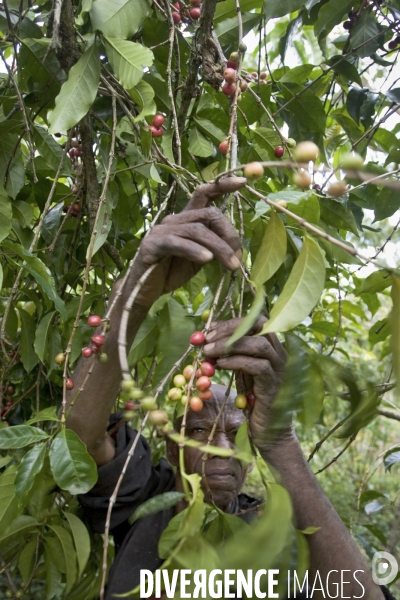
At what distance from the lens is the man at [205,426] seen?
3.00 feet

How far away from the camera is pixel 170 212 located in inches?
54.3

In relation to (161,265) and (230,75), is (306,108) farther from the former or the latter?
(161,265)

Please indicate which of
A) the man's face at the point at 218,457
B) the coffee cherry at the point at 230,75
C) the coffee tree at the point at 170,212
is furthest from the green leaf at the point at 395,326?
the man's face at the point at 218,457

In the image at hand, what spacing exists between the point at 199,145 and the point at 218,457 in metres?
0.80

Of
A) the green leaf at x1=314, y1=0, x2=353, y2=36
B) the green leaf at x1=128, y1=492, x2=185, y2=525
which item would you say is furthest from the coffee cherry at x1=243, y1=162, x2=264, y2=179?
the green leaf at x1=314, y1=0, x2=353, y2=36

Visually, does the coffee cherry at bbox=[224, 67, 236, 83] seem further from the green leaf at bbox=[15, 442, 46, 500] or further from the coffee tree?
the green leaf at bbox=[15, 442, 46, 500]

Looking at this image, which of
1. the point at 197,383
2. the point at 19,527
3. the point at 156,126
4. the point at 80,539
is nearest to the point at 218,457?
the point at 80,539

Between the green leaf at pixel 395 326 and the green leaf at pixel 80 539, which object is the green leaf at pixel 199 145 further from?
the green leaf at pixel 80 539

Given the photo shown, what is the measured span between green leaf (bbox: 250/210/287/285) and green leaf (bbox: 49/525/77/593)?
33.7 inches

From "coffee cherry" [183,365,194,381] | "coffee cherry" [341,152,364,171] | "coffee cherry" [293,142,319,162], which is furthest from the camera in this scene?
"coffee cherry" [183,365,194,381]

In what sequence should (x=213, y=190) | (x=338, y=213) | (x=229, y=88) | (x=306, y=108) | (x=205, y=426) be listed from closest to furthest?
(x=213, y=190) < (x=229, y=88) < (x=338, y=213) < (x=306, y=108) < (x=205, y=426)

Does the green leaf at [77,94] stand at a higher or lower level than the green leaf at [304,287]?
higher

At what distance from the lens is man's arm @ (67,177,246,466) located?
2.96ft

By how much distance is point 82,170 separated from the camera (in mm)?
1428
